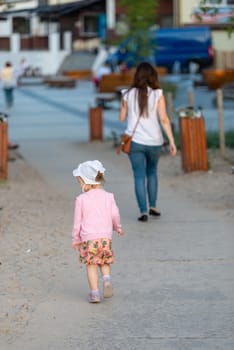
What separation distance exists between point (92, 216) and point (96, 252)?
0.26m

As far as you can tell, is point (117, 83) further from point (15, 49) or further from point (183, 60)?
point (15, 49)

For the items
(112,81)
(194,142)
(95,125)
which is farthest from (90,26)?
(194,142)

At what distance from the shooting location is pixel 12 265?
888 cm

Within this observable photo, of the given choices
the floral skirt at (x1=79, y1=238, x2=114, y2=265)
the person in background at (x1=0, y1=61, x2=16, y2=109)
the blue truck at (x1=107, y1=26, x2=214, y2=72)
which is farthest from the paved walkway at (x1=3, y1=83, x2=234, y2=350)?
the blue truck at (x1=107, y1=26, x2=214, y2=72)

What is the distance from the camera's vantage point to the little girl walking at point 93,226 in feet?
24.9

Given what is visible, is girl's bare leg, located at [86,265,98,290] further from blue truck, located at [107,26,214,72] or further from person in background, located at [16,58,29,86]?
person in background, located at [16,58,29,86]

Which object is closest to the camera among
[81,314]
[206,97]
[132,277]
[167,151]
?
[81,314]

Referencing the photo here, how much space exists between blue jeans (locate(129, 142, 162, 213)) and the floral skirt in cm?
358

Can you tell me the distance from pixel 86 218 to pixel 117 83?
3309cm

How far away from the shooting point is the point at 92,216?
25.1 feet

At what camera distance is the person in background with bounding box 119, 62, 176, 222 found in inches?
440

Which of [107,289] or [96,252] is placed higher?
[96,252]

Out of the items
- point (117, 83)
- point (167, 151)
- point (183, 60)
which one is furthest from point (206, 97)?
point (167, 151)

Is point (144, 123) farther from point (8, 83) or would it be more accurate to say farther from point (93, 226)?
point (8, 83)
